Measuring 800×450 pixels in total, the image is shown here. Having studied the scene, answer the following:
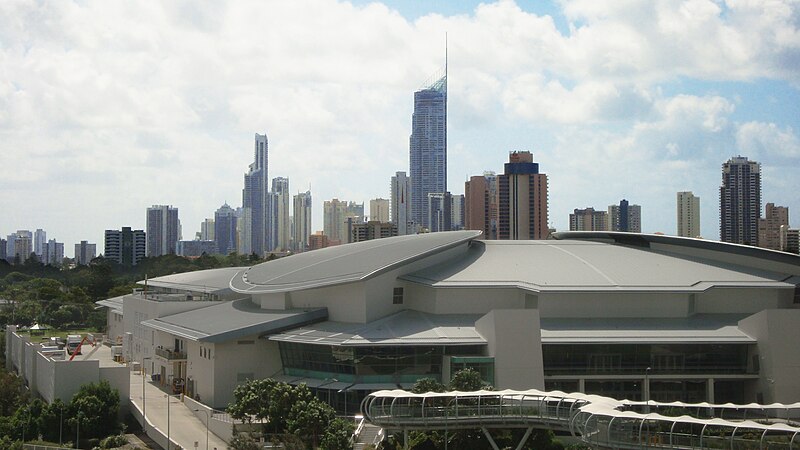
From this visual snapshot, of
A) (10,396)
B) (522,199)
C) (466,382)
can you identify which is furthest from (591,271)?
(522,199)

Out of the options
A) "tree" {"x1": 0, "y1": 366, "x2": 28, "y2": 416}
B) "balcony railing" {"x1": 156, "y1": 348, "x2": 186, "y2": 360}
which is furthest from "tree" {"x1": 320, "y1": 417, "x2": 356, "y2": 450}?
"tree" {"x1": 0, "y1": 366, "x2": 28, "y2": 416}

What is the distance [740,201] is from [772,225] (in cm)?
748

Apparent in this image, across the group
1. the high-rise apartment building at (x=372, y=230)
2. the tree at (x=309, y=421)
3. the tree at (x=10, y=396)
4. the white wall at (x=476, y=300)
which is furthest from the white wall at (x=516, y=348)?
the high-rise apartment building at (x=372, y=230)

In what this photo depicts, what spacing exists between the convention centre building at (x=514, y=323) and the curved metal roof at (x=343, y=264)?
0.24 m

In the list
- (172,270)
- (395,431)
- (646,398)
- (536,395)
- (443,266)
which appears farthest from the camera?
(172,270)

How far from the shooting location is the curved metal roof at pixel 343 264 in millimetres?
59438

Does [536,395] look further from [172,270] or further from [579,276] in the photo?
[172,270]

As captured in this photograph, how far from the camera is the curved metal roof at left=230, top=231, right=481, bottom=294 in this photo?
59.4m

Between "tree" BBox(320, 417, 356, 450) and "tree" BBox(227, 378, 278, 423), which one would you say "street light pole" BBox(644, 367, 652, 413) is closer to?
"tree" BBox(320, 417, 356, 450)

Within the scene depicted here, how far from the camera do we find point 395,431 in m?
43.1

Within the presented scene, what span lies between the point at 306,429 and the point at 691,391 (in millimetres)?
23997

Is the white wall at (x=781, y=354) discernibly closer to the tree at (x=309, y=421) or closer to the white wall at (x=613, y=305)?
the white wall at (x=613, y=305)

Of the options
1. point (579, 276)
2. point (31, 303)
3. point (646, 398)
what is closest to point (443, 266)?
point (579, 276)

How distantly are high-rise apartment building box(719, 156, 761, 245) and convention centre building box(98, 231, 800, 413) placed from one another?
118815 mm
